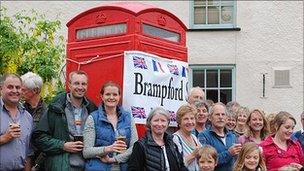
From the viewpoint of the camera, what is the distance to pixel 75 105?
25.5ft

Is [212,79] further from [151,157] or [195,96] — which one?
[151,157]

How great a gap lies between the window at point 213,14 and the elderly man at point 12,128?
31.9 feet

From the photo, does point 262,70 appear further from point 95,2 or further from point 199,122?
point 199,122

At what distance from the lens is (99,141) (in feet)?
24.7

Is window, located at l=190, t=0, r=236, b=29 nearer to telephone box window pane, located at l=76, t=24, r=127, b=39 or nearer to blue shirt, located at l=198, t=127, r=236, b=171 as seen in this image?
telephone box window pane, located at l=76, t=24, r=127, b=39

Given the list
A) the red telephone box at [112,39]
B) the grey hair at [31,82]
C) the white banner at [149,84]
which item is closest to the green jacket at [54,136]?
the grey hair at [31,82]

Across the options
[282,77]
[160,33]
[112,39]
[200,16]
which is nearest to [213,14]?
[200,16]

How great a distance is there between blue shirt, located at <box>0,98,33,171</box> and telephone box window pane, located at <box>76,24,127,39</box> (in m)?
1.70

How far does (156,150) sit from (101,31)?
6.68 feet

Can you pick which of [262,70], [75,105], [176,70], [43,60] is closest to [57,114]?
[75,105]

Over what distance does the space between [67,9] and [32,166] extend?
969 cm

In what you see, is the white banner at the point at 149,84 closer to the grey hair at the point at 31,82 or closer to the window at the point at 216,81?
the grey hair at the point at 31,82

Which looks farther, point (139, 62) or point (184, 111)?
point (139, 62)

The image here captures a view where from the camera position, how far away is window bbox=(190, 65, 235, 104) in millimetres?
16594
